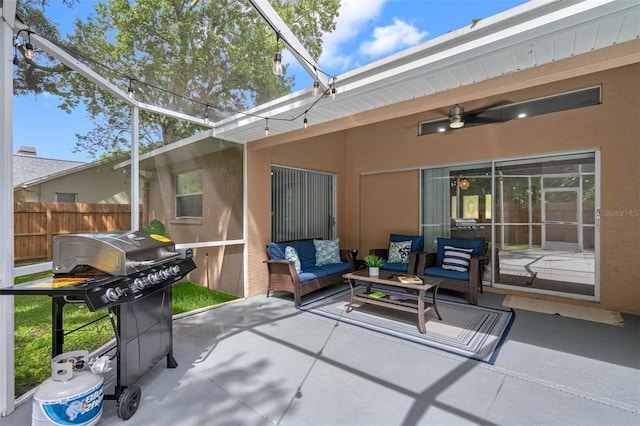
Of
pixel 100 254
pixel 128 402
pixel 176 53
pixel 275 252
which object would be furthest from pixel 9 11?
pixel 275 252

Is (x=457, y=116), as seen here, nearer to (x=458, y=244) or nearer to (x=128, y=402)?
(x=458, y=244)

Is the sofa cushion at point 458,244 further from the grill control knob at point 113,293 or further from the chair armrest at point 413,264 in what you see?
the grill control knob at point 113,293

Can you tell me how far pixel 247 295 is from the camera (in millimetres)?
4977

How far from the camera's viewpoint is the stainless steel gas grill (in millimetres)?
1854

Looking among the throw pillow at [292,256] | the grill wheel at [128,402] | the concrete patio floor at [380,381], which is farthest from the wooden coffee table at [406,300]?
the grill wheel at [128,402]

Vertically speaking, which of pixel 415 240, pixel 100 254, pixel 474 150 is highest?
pixel 474 150

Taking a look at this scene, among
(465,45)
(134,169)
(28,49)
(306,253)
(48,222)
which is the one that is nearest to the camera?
(28,49)

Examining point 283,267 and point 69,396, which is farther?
point 283,267

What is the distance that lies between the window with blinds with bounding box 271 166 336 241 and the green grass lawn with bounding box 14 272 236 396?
1668 mm

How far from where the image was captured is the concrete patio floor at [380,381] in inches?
81.7

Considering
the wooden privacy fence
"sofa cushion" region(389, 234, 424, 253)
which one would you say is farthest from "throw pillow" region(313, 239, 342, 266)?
the wooden privacy fence

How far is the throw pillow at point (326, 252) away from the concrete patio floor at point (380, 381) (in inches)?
75.7

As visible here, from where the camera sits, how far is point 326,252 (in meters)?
5.56

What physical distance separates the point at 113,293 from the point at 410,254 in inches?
172
